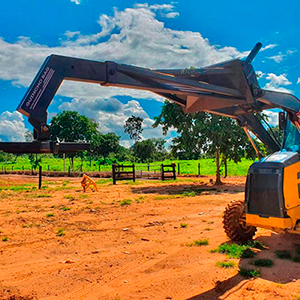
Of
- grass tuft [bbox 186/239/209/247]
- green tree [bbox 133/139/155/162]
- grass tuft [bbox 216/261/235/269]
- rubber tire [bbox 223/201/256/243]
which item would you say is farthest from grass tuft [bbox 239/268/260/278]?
green tree [bbox 133/139/155/162]

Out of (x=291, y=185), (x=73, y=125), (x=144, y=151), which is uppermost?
(x=73, y=125)

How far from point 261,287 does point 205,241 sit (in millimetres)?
2676

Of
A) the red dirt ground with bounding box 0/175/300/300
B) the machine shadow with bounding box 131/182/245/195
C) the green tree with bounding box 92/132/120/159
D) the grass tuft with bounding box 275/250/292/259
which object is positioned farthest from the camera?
the green tree with bounding box 92/132/120/159

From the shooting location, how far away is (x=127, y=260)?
694cm

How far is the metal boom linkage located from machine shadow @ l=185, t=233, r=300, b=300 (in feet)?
7.94

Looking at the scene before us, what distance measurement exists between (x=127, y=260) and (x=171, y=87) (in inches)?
151

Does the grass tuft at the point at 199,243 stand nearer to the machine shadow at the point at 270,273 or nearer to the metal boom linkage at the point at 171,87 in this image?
the machine shadow at the point at 270,273

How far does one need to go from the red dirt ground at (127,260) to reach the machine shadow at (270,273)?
16 millimetres

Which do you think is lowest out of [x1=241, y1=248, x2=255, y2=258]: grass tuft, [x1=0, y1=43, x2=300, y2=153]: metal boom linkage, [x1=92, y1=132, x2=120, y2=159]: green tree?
[x1=241, y1=248, x2=255, y2=258]: grass tuft

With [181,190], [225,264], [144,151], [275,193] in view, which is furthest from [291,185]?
[144,151]

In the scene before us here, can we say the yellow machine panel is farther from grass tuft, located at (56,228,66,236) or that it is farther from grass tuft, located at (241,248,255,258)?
grass tuft, located at (56,228,66,236)

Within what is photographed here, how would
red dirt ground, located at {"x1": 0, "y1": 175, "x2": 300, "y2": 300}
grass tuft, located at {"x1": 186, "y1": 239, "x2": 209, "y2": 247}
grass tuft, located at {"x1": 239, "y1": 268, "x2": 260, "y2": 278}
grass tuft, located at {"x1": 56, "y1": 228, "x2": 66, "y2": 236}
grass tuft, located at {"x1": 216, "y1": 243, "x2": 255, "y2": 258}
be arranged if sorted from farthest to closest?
1. grass tuft, located at {"x1": 56, "y1": 228, "x2": 66, "y2": 236}
2. grass tuft, located at {"x1": 186, "y1": 239, "x2": 209, "y2": 247}
3. grass tuft, located at {"x1": 216, "y1": 243, "x2": 255, "y2": 258}
4. grass tuft, located at {"x1": 239, "y1": 268, "x2": 260, "y2": 278}
5. red dirt ground, located at {"x1": 0, "y1": 175, "x2": 300, "y2": 300}

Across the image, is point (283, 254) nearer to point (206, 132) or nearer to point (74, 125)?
point (206, 132)

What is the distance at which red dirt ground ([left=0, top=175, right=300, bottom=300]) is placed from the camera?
534 cm
